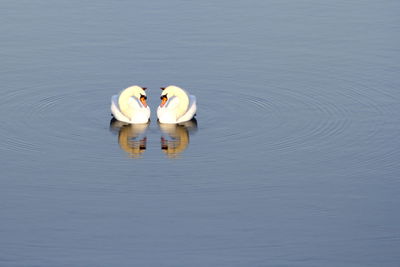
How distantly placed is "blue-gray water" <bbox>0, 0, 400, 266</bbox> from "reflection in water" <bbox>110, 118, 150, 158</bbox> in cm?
9

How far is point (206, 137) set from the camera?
39.2 metres

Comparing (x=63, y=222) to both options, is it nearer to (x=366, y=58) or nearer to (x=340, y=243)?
(x=340, y=243)

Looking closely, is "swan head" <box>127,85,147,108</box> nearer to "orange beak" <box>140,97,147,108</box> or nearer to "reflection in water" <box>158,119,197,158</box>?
"orange beak" <box>140,97,147,108</box>

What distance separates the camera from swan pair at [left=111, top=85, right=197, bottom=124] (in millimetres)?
40719

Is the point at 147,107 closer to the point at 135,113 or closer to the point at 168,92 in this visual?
the point at 135,113

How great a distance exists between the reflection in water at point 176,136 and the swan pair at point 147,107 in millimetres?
182

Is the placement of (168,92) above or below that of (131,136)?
above

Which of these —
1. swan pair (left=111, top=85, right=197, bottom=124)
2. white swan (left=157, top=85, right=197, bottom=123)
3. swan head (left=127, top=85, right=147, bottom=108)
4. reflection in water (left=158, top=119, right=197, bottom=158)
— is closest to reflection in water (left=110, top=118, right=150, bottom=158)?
swan pair (left=111, top=85, right=197, bottom=124)

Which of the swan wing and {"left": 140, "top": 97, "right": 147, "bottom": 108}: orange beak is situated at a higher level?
{"left": 140, "top": 97, "right": 147, "bottom": 108}: orange beak

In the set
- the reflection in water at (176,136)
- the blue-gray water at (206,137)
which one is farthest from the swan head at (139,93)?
the blue-gray water at (206,137)

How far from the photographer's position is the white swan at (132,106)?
40.8m

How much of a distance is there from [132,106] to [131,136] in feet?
4.64

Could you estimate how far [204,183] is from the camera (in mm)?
35500

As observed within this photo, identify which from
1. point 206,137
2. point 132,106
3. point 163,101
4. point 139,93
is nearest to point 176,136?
point 206,137
